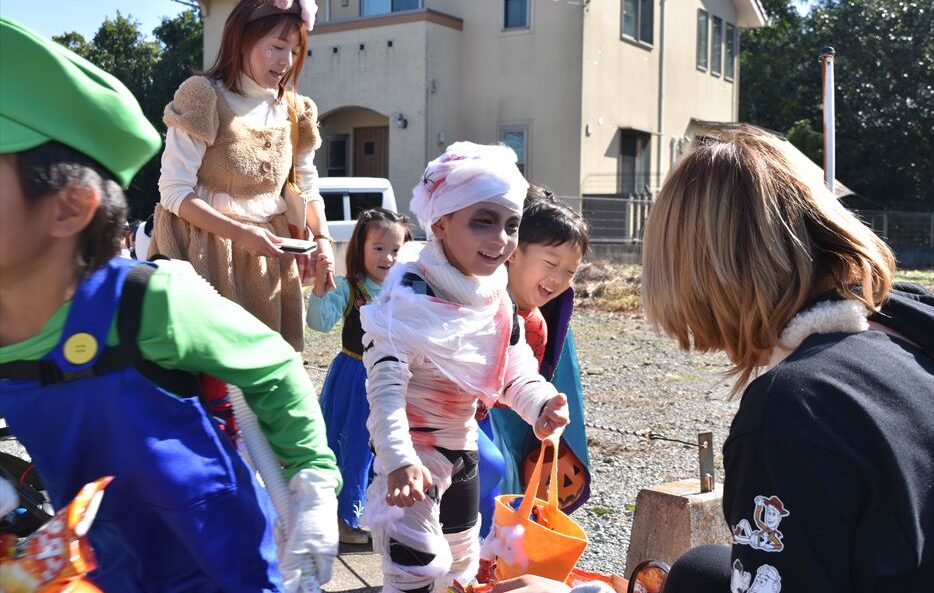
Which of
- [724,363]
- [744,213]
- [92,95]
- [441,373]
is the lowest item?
[724,363]

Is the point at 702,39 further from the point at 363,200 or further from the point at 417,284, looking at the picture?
the point at 417,284

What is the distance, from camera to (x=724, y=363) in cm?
952

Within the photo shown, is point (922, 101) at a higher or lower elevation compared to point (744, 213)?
higher

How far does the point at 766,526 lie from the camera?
1.77 metres

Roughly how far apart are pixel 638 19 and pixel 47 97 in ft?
77.4

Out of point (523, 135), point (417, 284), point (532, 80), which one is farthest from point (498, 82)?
point (417, 284)

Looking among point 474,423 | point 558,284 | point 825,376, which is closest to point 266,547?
point 825,376

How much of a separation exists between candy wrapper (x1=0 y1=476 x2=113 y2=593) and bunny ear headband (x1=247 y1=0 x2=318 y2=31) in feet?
7.00

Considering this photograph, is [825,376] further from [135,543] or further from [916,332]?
[135,543]

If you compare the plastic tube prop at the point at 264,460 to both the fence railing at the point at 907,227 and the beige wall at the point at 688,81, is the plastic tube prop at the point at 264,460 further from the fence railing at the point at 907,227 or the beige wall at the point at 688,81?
the fence railing at the point at 907,227

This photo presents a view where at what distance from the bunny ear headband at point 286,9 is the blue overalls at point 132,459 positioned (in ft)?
5.61

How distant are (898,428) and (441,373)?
1442 millimetres

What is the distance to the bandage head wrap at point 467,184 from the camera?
2947 millimetres

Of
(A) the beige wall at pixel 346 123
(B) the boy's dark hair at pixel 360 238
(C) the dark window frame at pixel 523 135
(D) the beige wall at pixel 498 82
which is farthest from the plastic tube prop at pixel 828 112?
(A) the beige wall at pixel 346 123
